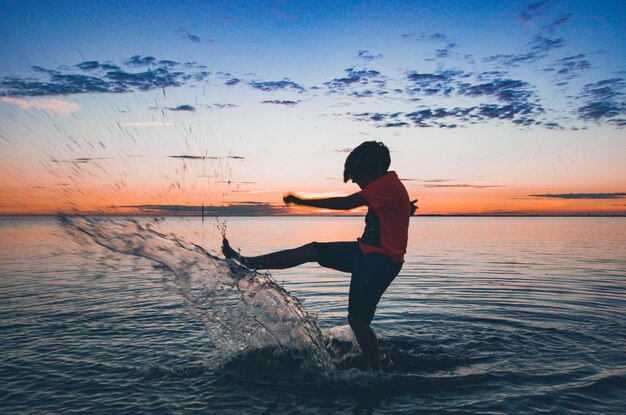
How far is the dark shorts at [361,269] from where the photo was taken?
6363 millimetres

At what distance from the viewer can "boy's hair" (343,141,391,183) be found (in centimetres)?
641

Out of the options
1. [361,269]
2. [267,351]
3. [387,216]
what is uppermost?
[387,216]

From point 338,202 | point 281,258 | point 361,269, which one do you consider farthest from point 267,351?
point 338,202

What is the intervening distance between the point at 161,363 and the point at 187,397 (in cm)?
149

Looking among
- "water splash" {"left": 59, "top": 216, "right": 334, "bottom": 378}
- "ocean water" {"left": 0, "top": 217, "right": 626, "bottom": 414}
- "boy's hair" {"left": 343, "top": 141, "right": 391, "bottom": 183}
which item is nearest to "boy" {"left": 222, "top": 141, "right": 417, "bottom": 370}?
"boy's hair" {"left": 343, "top": 141, "right": 391, "bottom": 183}

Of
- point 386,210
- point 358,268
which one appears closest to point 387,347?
point 358,268

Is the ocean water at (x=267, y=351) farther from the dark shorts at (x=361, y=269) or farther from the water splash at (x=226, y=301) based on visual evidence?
the dark shorts at (x=361, y=269)

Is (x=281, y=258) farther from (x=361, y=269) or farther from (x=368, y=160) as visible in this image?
(x=368, y=160)

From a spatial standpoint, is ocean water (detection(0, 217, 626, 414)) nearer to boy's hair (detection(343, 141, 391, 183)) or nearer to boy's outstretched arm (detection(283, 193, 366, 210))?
boy's outstretched arm (detection(283, 193, 366, 210))

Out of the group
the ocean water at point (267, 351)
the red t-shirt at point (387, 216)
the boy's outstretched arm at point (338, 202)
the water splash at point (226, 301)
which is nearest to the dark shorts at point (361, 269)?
the red t-shirt at point (387, 216)

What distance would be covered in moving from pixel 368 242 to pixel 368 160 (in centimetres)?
118

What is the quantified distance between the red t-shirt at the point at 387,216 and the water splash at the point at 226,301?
2.30 metres

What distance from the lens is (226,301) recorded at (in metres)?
8.69

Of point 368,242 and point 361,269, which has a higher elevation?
point 368,242
